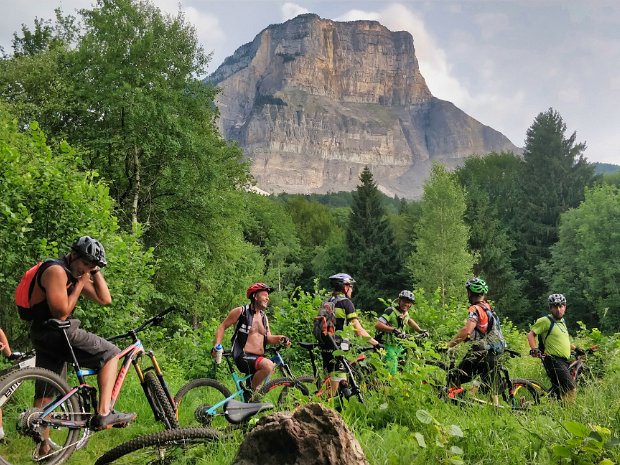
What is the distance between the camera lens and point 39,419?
4.03 meters

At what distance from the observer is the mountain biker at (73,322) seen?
4.22m

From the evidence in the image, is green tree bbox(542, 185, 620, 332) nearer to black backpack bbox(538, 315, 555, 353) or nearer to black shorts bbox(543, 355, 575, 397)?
black backpack bbox(538, 315, 555, 353)

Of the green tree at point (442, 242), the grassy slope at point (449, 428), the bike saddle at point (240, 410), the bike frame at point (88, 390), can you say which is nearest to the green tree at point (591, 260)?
the green tree at point (442, 242)

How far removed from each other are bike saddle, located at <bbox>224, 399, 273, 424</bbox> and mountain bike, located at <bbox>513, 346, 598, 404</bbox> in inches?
191

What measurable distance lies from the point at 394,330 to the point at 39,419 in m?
4.70

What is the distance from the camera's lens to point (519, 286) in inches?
1596

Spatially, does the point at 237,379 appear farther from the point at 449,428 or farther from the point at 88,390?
the point at 449,428

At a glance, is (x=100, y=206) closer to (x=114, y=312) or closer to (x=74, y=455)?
(x=114, y=312)

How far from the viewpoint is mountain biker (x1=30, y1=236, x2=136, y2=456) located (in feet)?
13.8

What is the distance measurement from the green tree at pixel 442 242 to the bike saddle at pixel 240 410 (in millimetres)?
32689

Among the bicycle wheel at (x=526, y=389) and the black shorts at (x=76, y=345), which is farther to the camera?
the bicycle wheel at (x=526, y=389)

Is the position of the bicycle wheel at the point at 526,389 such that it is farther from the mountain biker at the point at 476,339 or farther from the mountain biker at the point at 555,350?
the mountain biker at the point at 476,339

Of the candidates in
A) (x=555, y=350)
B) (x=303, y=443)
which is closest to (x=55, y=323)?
(x=303, y=443)

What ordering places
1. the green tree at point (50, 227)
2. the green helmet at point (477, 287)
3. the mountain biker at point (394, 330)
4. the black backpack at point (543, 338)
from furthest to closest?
the black backpack at point (543, 338) → the green tree at point (50, 227) → the green helmet at point (477, 287) → the mountain biker at point (394, 330)
